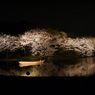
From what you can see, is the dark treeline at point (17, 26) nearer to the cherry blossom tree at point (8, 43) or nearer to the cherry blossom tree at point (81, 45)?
the cherry blossom tree at point (8, 43)

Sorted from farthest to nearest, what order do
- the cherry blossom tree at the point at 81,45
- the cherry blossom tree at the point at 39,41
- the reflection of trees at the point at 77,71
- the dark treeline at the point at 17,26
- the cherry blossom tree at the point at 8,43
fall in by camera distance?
1. the dark treeline at the point at 17,26
2. the cherry blossom tree at the point at 81,45
3. the cherry blossom tree at the point at 8,43
4. the cherry blossom tree at the point at 39,41
5. the reflection of trees at the point at 77,71

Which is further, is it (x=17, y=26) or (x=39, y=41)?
(x=17, y=26)

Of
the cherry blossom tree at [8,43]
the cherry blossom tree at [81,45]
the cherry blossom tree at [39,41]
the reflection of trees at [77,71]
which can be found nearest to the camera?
the reflection of trees at [77,71]

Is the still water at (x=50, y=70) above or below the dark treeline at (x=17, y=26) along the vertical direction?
below

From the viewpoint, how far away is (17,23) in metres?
29.9

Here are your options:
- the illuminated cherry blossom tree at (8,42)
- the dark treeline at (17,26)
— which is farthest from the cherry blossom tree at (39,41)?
the dark treeline at (17,26)

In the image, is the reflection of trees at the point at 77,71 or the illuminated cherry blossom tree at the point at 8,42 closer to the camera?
the reflection of trees at the point at 77,71

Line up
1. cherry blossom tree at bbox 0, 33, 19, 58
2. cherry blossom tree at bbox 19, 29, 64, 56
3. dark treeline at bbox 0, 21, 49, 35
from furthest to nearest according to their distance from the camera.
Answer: dark treeline at bbox 0, 21, 49, 35 < cherry blossom tree at bbox 0, 33, 19, 58 < cherry blossom tree at bbox 19, 29, 64, 56

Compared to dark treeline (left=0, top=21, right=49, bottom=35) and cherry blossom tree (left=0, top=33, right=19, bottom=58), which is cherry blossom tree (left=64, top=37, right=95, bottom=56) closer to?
dark treeline (left=0, top=21, right=49, bottom=35)

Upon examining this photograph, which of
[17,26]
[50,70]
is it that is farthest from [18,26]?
[50,70]

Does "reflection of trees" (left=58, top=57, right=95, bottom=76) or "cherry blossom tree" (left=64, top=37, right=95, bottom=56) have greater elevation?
"cherry blossom tree" (left=64, top=37, right=95, bottom=56)

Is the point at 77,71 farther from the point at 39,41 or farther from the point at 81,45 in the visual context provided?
the point at 81,45

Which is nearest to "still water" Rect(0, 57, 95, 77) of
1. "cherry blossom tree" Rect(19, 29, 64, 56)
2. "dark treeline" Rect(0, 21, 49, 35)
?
"cherry blossom tree" Rect(19, 29, 64, 56)
